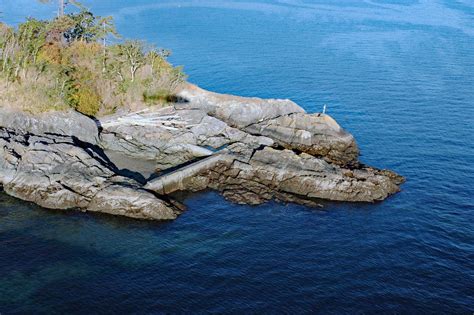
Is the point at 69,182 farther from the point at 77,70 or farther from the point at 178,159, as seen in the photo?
the point at 77,70

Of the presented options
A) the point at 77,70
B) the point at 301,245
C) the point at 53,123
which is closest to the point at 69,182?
the point at 53,123

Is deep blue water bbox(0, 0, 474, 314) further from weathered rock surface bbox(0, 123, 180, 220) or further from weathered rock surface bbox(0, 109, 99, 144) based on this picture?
weathered rock surface bbox(0, 109, 99, 144)

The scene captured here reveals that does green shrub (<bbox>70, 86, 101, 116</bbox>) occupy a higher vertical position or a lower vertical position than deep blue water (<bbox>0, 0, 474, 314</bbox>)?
higher

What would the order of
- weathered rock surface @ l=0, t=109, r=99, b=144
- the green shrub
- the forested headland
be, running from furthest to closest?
the green shrub → the forested headland → weathered rock surface @ l=0, t=109, r=99, b=144

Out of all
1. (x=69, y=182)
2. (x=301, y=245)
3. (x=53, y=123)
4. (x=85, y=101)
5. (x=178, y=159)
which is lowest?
(x=301, y=245)

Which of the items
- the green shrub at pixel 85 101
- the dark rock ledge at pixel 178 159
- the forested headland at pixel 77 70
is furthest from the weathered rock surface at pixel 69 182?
the green shrub at pixel 85 101

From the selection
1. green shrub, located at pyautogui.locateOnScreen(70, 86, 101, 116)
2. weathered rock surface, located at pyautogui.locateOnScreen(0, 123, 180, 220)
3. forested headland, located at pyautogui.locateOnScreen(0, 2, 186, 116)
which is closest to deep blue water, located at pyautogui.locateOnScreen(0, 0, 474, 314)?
weathered rock surface, located at pyautogui.locateOnScreen(0, 123, 180, 220)

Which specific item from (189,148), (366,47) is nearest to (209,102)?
(189,148)

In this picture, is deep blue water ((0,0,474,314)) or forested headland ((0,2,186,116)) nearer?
deep blue water ((0,0,474,314))

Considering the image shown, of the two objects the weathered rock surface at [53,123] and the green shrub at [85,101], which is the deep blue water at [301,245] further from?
the green shrub at [85,101]
